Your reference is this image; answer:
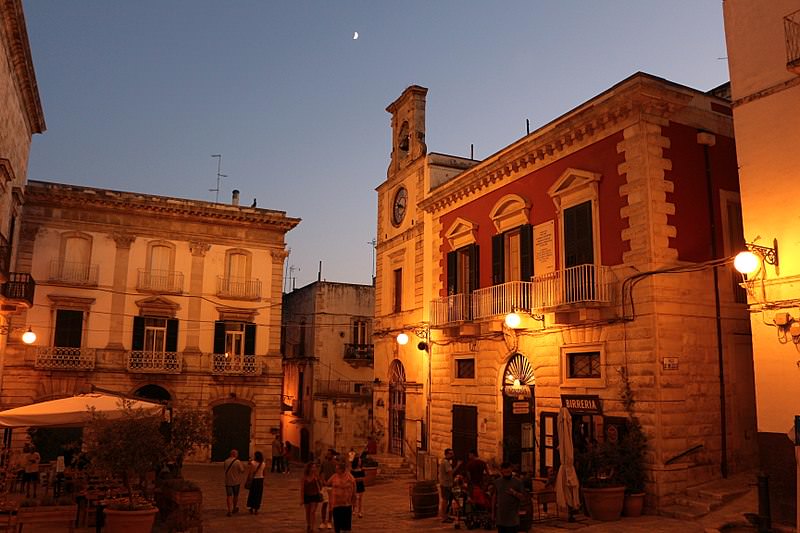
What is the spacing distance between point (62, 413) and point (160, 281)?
17.2 metres

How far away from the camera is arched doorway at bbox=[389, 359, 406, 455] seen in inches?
966

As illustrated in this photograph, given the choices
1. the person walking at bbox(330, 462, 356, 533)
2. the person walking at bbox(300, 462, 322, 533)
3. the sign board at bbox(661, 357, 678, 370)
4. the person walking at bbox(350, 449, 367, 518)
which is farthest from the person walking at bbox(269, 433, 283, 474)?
the sign board at bbox(661, 357, 678, 370)

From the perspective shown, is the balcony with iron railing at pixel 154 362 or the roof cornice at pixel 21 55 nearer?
the roof cornice at pixel 21 55

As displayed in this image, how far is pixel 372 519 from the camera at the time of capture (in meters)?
14.8

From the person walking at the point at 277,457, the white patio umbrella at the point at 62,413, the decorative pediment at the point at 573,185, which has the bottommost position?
the person walking at the point at 277,457

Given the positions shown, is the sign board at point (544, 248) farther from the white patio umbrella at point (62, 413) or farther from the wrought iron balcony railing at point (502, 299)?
the white patio umbrella at point (62, 413)

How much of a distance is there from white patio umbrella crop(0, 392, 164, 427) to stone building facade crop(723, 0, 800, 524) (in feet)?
35.7

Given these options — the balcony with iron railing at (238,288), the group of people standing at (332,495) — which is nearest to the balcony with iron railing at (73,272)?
the balcony with iron railing at (238,288)

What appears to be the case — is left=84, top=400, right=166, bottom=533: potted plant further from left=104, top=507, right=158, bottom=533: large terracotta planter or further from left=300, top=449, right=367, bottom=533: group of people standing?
left=300, top=449, right=367, bottom=533: group of people standing

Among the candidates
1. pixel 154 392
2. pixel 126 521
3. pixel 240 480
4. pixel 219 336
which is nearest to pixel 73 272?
pixel 154 392

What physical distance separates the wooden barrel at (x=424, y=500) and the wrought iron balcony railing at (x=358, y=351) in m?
22.4

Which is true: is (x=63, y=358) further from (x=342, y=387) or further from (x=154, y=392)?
(x=342, y=387)

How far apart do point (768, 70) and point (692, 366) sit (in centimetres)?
610

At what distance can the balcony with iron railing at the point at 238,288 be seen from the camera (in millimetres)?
30297
